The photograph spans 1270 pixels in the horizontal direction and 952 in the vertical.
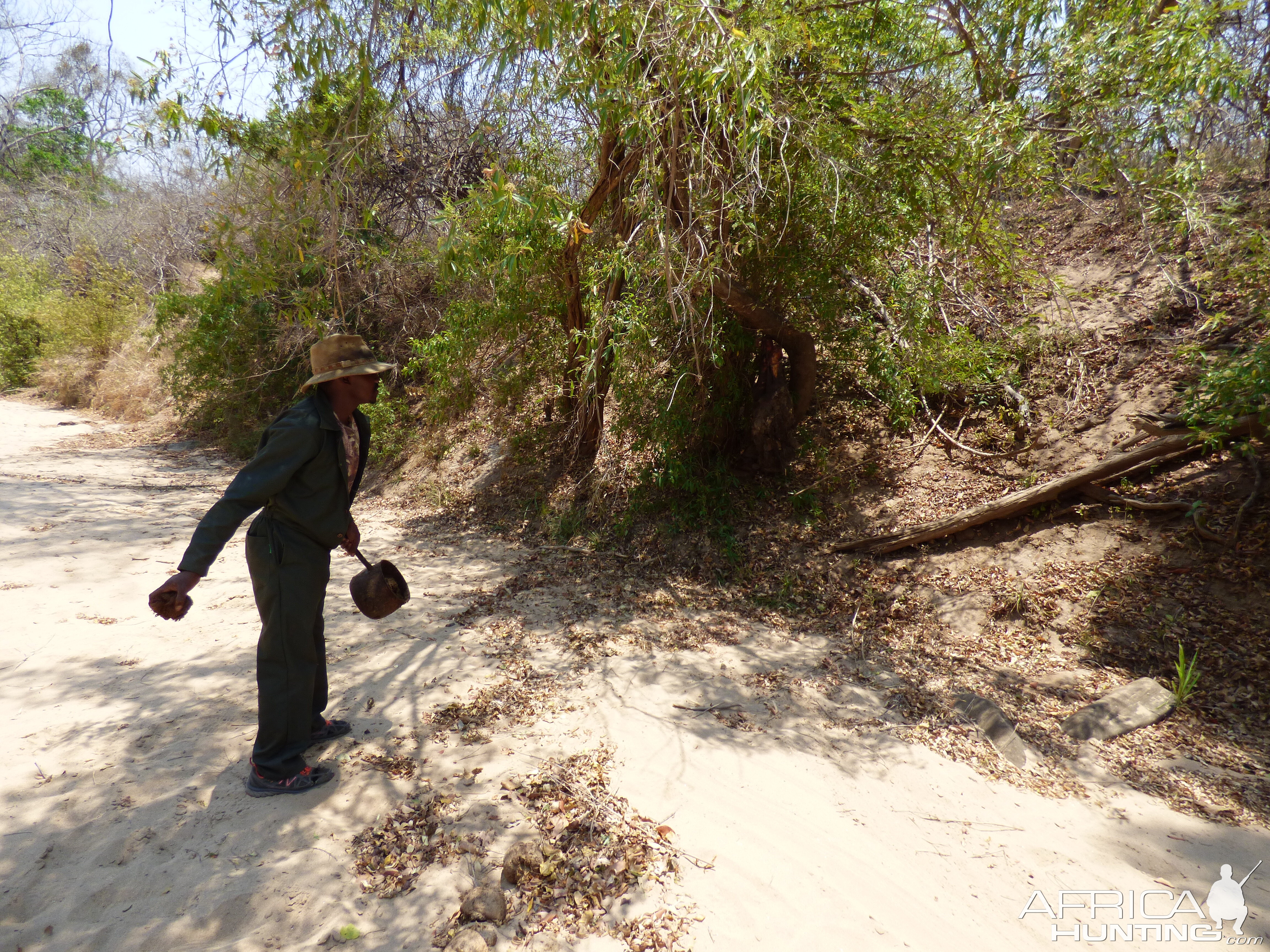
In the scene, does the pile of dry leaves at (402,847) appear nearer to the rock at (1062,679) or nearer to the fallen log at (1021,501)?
the rock at (1062,679)

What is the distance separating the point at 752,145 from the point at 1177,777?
163 inches

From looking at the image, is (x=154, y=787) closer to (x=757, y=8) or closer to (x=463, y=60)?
(x=757, y=8)

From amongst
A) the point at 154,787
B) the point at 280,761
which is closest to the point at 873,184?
Result: the point at 280,761

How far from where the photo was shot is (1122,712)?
395cm

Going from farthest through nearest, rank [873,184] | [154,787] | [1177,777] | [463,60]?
[463,60]
[873,184]
[1177,777]
[154,787]

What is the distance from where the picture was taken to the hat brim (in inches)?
114

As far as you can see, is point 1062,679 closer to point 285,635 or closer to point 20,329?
point 285,635

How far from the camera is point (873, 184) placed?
5.20 meters

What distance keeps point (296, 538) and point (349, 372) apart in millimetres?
717

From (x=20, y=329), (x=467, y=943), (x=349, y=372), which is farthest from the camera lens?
(x=20, y=329)

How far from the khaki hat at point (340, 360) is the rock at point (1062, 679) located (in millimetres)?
4193

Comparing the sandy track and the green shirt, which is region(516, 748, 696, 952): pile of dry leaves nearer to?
the sandy track

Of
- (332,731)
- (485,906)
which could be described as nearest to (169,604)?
(332,731)

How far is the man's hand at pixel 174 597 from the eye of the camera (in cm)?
245
